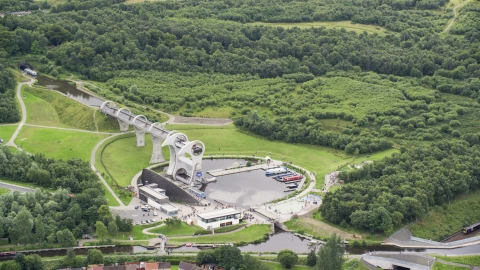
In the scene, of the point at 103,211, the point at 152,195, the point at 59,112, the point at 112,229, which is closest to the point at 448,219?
the point at 152,195

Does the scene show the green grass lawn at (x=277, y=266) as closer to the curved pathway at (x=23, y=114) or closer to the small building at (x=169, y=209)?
the small building at (x=169, y=209)

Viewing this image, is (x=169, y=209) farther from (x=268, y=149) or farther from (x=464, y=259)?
(x=464, y=259)

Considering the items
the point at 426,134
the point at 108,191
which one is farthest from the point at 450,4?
Result: the point at 108,191

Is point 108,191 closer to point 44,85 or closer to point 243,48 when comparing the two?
point 44,85

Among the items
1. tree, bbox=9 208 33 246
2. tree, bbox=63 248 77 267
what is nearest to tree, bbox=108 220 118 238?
tree, bbox=63 248 77 267

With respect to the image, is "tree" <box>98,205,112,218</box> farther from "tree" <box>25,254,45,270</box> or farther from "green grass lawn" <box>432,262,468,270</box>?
"green grass lawn" <box>432,262,468,270</box>
